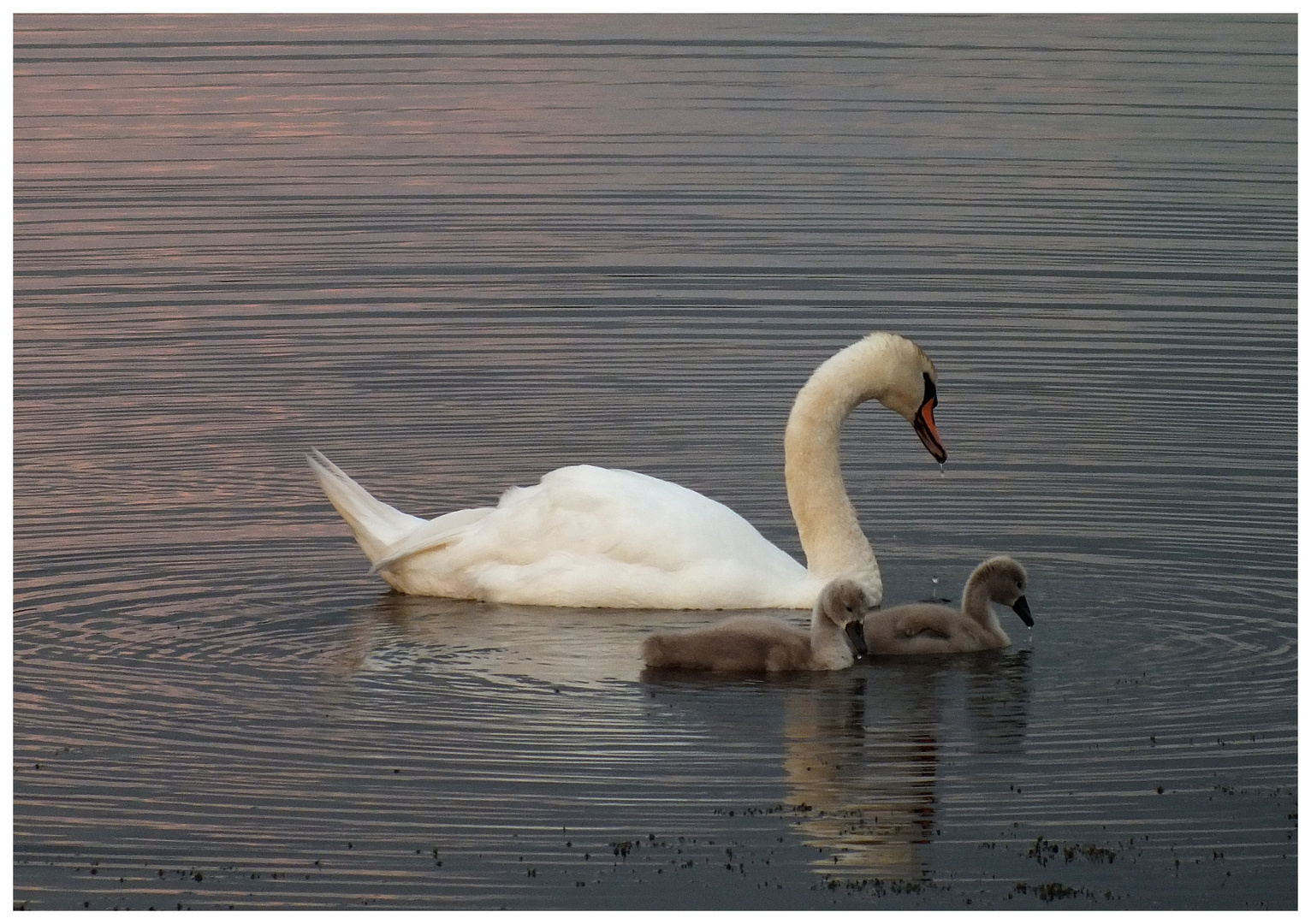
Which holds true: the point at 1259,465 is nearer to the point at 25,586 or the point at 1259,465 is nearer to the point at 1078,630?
the point at 1078,630

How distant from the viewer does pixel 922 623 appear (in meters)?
10.5

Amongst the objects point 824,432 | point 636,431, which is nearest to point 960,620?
point 824,432

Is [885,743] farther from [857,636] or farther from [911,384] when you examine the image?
[911,384]

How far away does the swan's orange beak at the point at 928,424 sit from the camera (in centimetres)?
1223

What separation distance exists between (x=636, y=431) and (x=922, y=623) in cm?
460

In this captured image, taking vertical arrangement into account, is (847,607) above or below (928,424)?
below

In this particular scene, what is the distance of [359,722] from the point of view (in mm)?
9469

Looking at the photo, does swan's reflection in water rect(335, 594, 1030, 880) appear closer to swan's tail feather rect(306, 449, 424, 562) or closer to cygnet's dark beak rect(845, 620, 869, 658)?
cygnet's dark beak rect(845, 620, 869, 658)

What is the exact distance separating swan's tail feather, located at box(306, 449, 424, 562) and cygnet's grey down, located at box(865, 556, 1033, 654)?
2723mm

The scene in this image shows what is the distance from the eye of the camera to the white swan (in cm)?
1148

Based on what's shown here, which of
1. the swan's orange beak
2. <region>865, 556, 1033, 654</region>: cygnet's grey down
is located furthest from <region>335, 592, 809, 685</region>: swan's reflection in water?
the swan's orange beak

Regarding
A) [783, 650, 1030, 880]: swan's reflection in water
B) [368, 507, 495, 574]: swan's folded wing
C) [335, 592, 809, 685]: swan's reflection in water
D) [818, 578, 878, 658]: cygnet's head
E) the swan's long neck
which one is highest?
the swan's long neck

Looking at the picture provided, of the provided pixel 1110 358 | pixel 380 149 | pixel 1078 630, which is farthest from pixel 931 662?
pixel 380 149

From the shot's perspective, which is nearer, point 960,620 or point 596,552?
point 960,620
